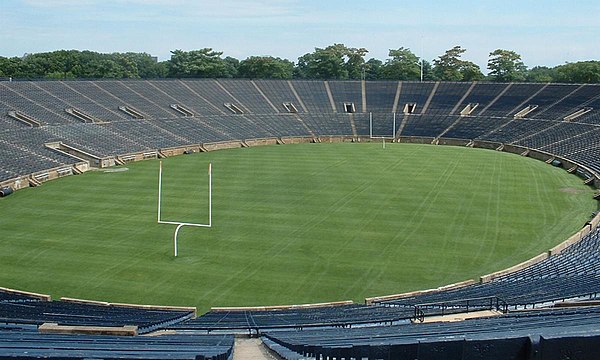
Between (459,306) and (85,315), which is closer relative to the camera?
(459,306)

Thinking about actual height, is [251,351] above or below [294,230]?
below

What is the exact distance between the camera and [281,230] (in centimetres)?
3102

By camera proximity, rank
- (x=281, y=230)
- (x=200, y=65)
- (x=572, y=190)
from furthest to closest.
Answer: (x=200, y=65)
(x=572, y=190)
(x=281, y=230)

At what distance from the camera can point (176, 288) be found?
76.0 ft

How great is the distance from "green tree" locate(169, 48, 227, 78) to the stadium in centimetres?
3490

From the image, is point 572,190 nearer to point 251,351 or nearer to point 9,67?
point 251,351

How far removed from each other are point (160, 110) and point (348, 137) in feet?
75.6

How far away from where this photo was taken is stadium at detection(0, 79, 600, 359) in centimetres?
1214

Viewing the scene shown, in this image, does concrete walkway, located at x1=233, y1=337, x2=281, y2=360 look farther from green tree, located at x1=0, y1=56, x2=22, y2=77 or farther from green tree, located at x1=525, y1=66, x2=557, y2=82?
green tree, located at x1=525, y1=66, x2=557, y2=82

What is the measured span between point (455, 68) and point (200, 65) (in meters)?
47.1

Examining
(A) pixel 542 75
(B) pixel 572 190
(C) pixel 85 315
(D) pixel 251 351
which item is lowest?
(C) pixel 85 315

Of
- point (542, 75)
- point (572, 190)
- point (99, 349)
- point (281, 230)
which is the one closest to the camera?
point (99, 349)

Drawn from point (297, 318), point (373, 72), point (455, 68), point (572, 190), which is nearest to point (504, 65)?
point (455, 68)

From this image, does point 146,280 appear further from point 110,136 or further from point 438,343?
point 110,136
